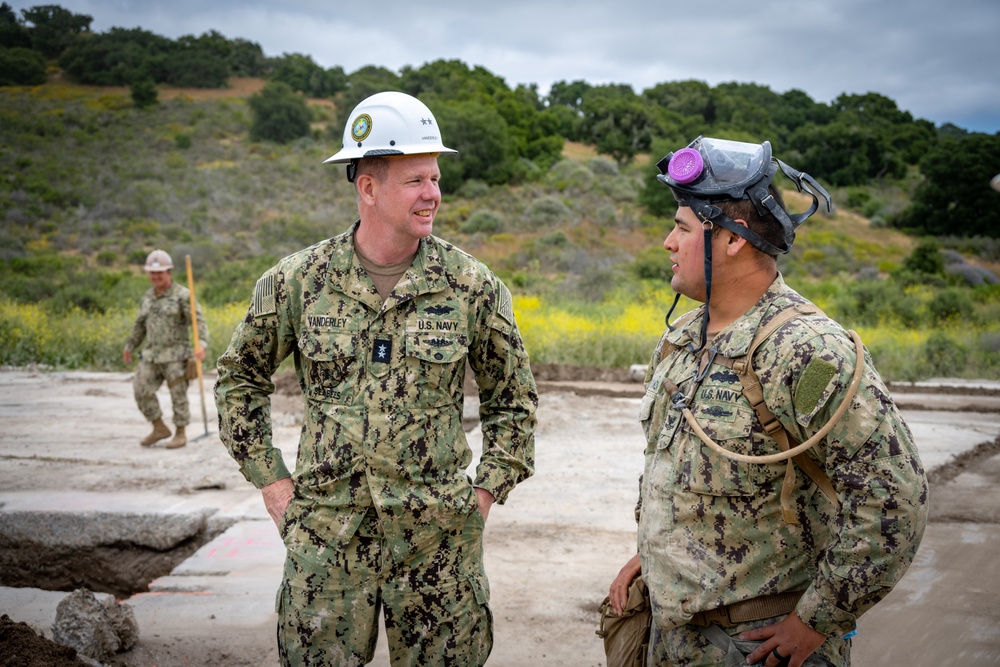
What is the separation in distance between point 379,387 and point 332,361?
6.6 inches

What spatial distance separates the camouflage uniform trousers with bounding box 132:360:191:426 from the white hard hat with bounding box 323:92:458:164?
6907 millimetres

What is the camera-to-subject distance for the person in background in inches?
74.9

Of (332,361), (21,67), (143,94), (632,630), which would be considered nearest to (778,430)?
(632,630)

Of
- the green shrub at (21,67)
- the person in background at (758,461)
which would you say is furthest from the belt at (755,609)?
the green shrub at (21,67)

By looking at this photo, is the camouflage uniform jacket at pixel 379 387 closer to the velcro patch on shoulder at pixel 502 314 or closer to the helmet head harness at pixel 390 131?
the velcro patch on shoulder at pixel 502 314

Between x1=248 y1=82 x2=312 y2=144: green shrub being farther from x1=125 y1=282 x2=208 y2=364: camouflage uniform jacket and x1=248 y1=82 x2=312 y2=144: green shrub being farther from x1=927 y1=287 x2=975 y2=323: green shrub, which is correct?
x1=125 y1=282 x2=208 y2=364: camouflage uniform jacket

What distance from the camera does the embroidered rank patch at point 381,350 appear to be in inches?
103

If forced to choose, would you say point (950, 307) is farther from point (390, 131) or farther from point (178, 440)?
point (390, 131)

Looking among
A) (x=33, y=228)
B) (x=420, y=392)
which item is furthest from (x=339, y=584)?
(x=33, y=228)

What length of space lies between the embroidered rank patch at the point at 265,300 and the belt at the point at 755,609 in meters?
1.54

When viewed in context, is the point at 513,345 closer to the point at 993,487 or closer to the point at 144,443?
the point at 993,487

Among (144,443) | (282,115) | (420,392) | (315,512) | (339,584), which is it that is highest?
(282,115)

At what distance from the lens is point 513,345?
111 inches

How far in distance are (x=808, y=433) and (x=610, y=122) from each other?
55.1 meters
